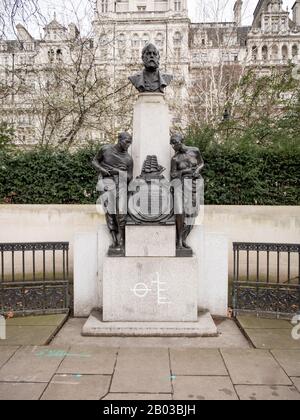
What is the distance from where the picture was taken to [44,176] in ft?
32.0

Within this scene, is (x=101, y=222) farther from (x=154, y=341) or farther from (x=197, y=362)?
(x=197, y=362)

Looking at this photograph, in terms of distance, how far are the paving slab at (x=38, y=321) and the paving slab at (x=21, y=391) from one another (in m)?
1.71

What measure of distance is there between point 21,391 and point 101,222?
19.5ft

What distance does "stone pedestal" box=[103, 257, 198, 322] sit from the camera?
4988 millimetres

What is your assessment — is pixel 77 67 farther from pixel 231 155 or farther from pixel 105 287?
pixel 105 287

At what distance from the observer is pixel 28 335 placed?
4.71m

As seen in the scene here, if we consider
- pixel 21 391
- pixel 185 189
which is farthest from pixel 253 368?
pixel 185 189

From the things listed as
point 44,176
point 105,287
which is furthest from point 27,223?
point 105,287

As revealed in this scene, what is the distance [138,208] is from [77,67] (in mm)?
10300

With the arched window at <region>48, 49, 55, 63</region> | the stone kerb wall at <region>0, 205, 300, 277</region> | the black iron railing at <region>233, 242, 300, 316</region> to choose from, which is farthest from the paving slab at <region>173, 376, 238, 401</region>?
the arched window at <region>48, 49, 55, 63</region>

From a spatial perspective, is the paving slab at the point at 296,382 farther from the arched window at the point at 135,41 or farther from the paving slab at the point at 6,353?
the arched window at the point at 135,41

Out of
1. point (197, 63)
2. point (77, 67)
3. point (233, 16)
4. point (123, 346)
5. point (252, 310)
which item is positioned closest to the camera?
point (123, 346)

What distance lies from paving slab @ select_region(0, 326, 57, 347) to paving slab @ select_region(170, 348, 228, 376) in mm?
1724

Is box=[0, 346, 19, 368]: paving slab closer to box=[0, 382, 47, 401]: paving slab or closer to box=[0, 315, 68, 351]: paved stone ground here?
box=[0, 315, 68, 351]: paved stone ground
